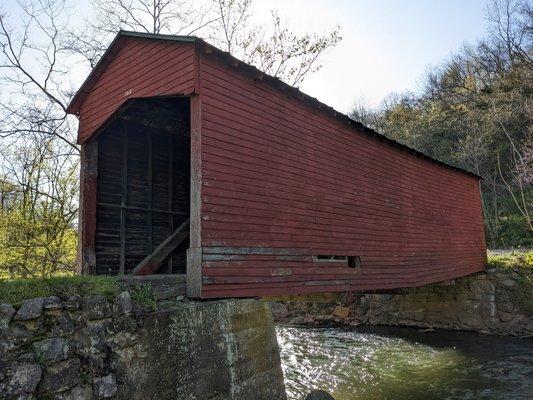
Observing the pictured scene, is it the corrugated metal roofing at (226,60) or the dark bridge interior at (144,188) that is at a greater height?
the corrugated metal roofing at (226,60)

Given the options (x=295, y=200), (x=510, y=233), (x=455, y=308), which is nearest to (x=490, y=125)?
(x=510, y=233)

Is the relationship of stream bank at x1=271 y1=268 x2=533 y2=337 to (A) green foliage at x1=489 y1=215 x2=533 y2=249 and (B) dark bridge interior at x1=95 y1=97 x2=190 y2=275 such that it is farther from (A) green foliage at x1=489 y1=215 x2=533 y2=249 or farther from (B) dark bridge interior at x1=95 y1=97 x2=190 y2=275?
(A) green foliage at x1=489 y1=215 x2=533 y2=249

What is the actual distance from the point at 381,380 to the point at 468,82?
83.2ft

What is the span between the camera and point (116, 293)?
14.8ft

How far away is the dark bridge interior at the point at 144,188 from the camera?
25.8 ft

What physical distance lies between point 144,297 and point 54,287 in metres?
1.04

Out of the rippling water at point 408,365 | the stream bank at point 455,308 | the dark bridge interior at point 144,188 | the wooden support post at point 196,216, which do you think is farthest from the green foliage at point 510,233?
the wooden support post at point 196,216

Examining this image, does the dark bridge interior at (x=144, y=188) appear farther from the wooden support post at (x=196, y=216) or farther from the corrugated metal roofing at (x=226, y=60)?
the wooden support post at (x=196, y=216)

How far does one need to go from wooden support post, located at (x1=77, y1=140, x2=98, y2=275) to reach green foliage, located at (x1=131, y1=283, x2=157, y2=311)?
3005 mm

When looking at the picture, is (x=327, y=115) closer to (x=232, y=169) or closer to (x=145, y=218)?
(x=232, y=169)

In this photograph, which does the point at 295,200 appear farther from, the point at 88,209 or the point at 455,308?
the point at 455,308

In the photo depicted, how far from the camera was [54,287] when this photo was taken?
4.06m

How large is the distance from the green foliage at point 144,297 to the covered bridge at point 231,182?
59cm

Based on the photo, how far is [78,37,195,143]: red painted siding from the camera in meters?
5.83
